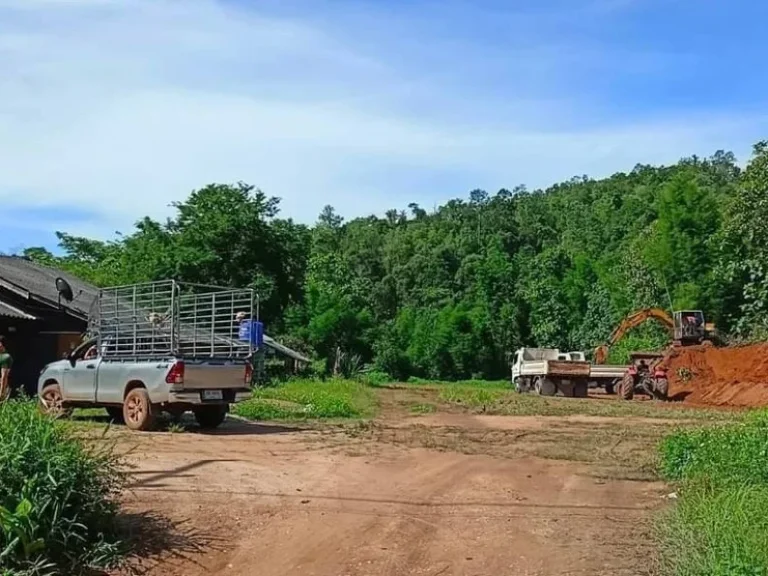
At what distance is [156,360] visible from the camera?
53.5ft

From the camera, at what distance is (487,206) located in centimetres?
10562

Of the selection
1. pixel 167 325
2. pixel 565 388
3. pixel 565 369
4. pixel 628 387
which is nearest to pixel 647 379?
pixel 628 387

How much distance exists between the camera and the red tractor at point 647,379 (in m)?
37.7

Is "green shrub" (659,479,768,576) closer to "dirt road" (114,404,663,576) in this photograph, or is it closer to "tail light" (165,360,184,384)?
"dirt road" (114,404,663,576)

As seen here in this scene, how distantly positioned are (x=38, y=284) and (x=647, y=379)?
2331cm

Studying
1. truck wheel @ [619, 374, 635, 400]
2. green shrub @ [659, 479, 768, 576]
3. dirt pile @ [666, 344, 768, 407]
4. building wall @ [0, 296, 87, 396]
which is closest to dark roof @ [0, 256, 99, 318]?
building wall @ [0, 296, 87, 396]

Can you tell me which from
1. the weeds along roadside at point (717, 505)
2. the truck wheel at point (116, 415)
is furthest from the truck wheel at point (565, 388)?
the weeds along roadside at point (717, 505)

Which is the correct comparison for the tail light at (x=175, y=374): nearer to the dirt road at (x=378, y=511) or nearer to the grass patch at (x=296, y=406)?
the dirt road at (x=378, y=511)

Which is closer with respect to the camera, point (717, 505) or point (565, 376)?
point (717, 505)

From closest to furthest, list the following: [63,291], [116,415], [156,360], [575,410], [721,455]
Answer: [721,455], [156,360], [116,415], [63,291], [575,410]

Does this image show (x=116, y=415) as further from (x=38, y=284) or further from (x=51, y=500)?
(x=51, y=500)

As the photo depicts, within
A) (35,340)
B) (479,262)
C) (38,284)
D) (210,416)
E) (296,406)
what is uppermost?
(479,262)

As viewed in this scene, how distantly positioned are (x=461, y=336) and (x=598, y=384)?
3064cm

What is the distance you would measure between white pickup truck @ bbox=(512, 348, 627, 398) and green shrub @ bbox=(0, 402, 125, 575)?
33.2 metres
